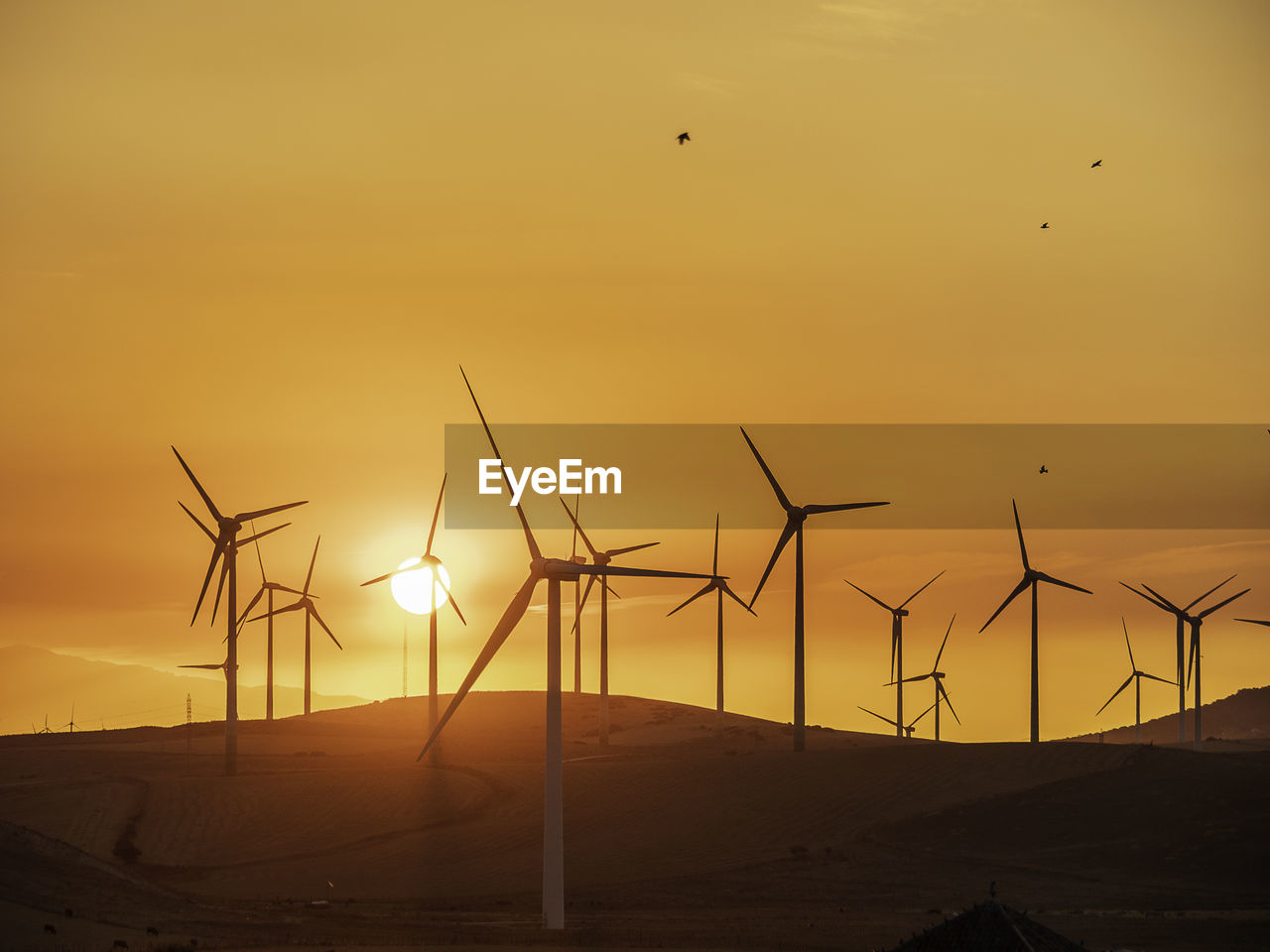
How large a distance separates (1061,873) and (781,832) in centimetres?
1644

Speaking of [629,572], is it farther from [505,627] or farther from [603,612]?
[603,612]

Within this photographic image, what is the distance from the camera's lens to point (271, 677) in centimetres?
15150

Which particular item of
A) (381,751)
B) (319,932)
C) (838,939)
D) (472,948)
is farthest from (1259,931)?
(381,751)

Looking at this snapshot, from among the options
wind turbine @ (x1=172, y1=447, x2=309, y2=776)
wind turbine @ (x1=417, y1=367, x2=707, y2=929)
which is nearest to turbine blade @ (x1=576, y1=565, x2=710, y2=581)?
wind turbine @ (x1=417, y1=367, x2=707, y2=929)

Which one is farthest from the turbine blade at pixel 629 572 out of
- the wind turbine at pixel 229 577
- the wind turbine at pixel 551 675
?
the wind turbine at pixel 229 577

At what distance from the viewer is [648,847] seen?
8444 cm

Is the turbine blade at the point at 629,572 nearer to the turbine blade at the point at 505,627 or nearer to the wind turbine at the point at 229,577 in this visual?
the turbine blade at the point at 505,627

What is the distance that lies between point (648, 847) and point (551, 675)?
2983cm

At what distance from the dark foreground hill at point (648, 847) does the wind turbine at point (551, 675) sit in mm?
2033

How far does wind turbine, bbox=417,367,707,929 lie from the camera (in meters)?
56.3

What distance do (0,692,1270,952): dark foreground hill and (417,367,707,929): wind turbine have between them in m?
2.03

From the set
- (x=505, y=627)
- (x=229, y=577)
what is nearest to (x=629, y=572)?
(x=505, y=627)

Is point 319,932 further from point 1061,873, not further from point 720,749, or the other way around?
point 720,749

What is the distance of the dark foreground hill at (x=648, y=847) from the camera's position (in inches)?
2341
